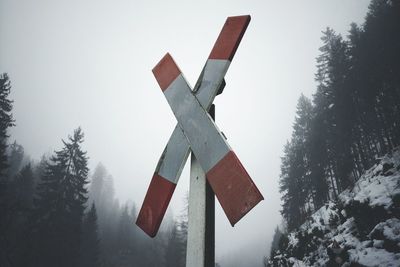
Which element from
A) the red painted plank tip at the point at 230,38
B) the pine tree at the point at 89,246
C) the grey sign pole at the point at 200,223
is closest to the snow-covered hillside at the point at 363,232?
the grey sign pole at the point at 200,223

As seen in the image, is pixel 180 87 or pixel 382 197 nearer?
pixel 180 87

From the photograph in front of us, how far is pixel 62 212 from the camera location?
24.4 meters

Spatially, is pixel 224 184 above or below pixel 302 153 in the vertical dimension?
below

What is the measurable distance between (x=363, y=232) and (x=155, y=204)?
45.1ft

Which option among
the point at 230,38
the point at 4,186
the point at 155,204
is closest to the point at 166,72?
the point at 230,38

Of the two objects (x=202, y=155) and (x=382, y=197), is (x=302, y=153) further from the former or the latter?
(x=202, y=155)

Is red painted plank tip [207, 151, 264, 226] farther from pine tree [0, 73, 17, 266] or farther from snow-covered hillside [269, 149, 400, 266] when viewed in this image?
pine tree [0, 73, 17, 266]

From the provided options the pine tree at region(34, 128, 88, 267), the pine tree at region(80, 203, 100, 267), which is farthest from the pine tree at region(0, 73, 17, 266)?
the pine tree at region(80, 203, 100, 267)

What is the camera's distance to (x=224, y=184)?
131cm

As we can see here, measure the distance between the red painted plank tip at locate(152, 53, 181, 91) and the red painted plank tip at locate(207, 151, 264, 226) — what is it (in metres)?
0.90

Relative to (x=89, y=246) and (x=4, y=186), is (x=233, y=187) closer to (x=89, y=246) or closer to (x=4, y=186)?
(x=4, y=186)

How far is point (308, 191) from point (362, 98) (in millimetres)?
13628

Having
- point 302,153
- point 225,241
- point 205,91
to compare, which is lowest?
point 205,91

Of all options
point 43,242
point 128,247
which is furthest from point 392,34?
point 128,247
